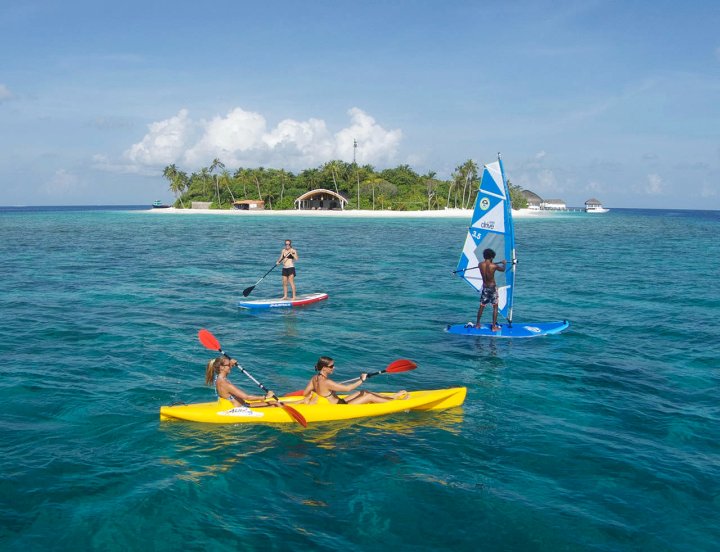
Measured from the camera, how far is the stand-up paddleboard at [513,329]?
61.5ft

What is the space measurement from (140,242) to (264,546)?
178 feet

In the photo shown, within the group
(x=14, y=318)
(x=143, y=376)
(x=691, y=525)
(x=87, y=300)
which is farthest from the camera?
(x=87, y=300)

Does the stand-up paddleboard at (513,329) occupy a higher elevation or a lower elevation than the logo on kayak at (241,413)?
higher

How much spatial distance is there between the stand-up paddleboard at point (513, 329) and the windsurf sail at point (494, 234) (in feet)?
1.36

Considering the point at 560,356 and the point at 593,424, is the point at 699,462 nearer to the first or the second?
the point at 593,424

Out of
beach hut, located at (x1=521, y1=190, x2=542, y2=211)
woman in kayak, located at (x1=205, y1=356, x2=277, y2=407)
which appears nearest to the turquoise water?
woman in kayak, located at (x1=205, y1=356, x2=277, y2=407)

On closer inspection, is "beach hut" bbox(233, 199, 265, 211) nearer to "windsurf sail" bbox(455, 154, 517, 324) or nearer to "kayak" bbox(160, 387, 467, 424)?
"windsurf sail" bbox(455, 154, 517, 324)

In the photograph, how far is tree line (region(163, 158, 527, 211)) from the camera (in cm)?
12744

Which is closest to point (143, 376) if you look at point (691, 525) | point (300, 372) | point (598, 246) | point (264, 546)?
point (300, 372)

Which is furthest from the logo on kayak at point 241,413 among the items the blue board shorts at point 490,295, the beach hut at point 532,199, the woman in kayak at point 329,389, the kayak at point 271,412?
the beach hut at point 532,199

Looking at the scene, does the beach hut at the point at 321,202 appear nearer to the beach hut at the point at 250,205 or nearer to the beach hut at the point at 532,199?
the beach hut at the point at 250,205

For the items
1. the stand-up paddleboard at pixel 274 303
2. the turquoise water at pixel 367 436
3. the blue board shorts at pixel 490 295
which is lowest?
the turquoise water at pixel 367 436

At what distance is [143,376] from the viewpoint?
48.6 feet

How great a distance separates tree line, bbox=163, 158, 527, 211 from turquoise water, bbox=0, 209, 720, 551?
340ft
